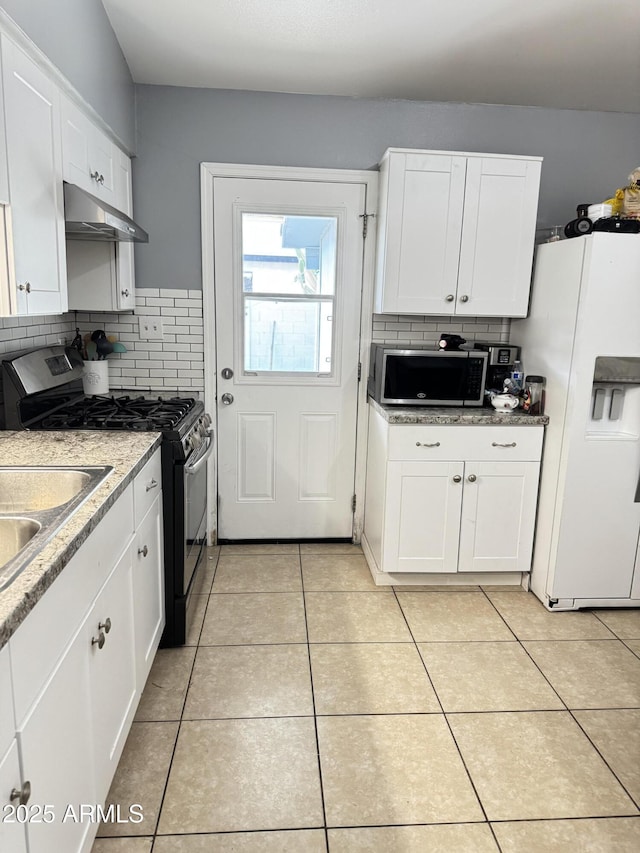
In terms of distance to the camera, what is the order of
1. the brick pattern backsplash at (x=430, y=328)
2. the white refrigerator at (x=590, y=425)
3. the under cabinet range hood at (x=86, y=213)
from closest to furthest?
the under cabinet range hood at (x=86, y=213)
the white refrigerator at (x=590, y=425)
the brick pattern backsplash at (x=430, y=328)

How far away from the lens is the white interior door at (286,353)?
3.18 metres

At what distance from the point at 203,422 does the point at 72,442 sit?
33.2 inches

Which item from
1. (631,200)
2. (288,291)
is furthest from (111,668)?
(631,200)

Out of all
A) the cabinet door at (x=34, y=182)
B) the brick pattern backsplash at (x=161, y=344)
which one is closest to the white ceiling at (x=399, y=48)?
the cabinet door at (x=34, y=182)

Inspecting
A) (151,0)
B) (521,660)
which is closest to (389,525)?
(521,660)

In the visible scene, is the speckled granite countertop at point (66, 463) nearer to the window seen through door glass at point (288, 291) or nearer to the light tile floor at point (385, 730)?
the light tile floor at point (385, 730)

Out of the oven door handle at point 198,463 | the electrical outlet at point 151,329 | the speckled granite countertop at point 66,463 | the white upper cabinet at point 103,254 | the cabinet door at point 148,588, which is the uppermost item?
the white upper cabinet at point 103,254

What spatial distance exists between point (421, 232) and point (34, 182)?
1.82 metres

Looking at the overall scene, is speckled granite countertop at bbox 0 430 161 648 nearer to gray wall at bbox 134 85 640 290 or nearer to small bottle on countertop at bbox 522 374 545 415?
gray wall at bbox 134 85 640 290

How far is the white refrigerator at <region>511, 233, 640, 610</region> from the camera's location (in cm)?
255

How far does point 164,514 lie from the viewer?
2.29 meters

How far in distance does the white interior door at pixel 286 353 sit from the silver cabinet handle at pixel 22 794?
2.43 m

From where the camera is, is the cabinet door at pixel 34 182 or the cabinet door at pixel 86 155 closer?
the cabinet door at pixel 34 182

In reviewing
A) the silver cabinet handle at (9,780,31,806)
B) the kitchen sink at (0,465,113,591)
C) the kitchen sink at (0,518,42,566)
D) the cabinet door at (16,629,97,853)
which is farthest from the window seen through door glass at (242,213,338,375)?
the silver cabinet handle at (9,780,31,806)
